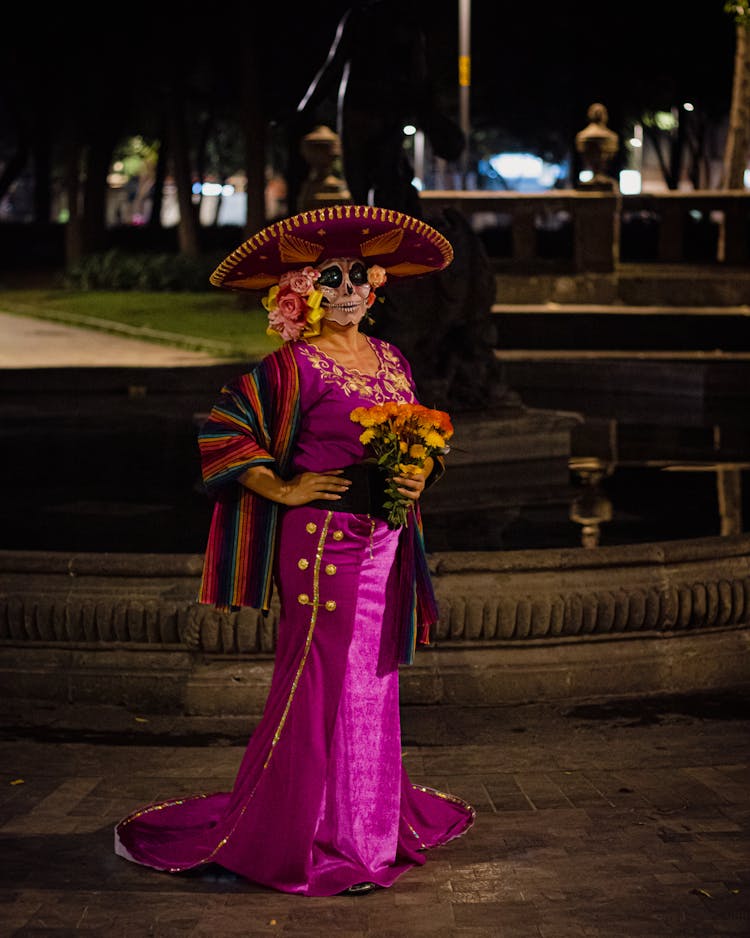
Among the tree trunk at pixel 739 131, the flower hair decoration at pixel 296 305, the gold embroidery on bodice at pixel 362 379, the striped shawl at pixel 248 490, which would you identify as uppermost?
the tree trunk at pixel 739 131

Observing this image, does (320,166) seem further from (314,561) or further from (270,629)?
(314,561)

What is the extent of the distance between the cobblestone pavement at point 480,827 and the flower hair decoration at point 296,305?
1.75 m

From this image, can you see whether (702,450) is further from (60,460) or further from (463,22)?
(463,22)

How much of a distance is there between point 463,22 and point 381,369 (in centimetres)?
3332

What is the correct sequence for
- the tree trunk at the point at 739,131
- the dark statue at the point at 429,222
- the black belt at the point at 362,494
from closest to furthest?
the black belt at the point at 362,494, the dark statue at the point at 429,222, the tree trunk at the point at 739,131

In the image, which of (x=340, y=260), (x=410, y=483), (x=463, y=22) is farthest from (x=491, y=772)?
(x=463, y=22)

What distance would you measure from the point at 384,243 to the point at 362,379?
17.9 inches

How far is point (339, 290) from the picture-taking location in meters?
5.45

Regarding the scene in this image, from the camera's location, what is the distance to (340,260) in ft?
17.9

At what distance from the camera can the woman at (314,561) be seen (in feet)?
17.4

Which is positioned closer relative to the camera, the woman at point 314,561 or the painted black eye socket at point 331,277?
the woman at point 314,561

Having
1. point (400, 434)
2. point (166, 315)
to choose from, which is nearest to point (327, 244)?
point (400, 434)

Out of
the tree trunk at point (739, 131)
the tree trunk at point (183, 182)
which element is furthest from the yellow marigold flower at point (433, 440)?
the tree trunk at point (183, 182)

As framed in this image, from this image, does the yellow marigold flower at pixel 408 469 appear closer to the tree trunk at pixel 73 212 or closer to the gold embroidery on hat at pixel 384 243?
the gold embroidery on hat at pixel 384 243
